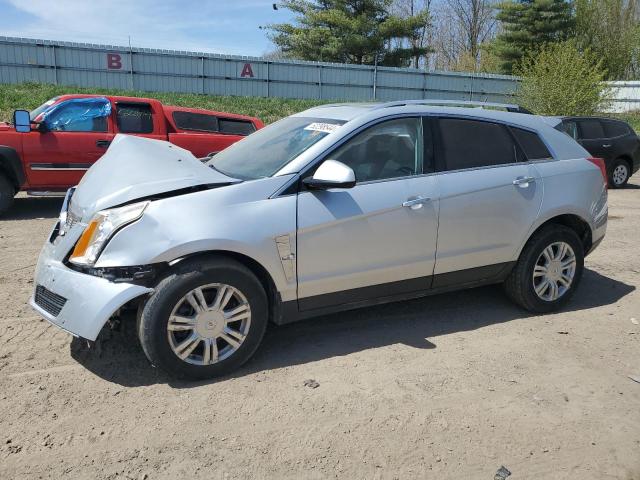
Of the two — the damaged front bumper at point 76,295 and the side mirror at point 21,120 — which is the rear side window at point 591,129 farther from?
the damaged front bumper at point 76,295

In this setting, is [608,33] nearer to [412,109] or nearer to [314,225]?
[412,109]

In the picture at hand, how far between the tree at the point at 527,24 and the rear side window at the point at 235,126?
31.7m

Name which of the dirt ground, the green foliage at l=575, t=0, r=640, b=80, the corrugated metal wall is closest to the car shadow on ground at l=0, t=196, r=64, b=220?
the dirt ground

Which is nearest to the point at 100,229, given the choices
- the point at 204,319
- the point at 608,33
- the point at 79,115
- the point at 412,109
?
the point at 204,319

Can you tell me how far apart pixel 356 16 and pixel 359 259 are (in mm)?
30326

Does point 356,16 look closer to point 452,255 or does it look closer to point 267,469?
point 452,255

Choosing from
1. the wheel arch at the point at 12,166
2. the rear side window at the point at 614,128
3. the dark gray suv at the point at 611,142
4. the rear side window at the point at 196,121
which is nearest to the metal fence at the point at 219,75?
the rear side window at the point at 614,128

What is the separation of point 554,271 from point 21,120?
6844 mm

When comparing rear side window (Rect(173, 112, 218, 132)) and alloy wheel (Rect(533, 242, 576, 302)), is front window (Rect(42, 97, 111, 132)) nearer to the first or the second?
rear side window (Rect(173, 112, 218, 132))

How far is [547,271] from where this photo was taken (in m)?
4.71

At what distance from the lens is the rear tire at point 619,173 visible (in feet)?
44.4

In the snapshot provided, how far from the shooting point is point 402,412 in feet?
10.5

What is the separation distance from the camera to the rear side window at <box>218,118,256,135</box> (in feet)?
31.7

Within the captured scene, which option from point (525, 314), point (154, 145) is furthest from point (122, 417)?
point (525, 314)
